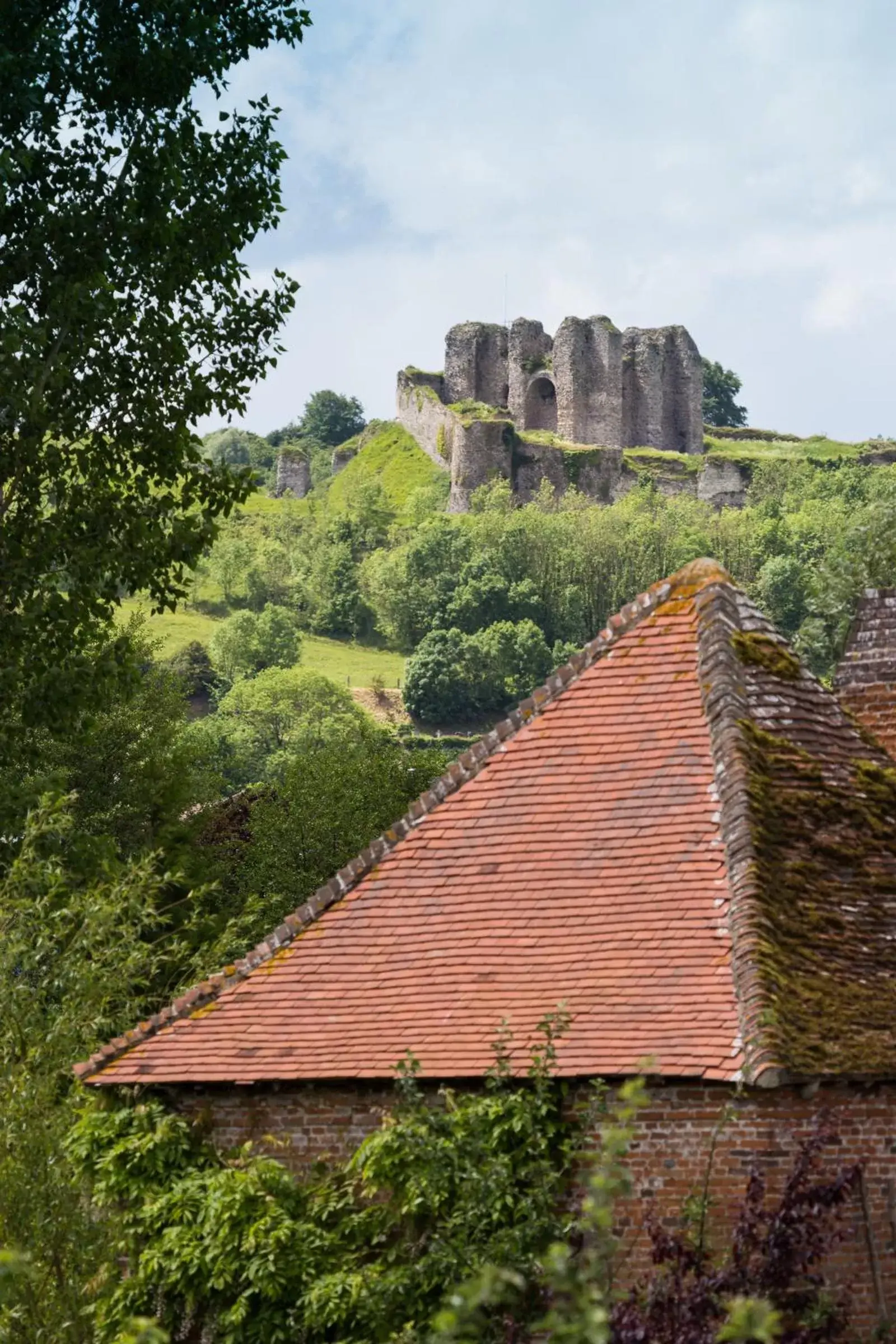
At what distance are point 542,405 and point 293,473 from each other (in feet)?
74.9

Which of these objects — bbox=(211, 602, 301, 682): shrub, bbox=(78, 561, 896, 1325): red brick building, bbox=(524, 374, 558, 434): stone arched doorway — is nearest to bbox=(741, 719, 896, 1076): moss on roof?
bbox=(78, 561, 896, 1325): red brick building

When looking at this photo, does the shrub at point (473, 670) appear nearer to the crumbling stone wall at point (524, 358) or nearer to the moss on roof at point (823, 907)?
the crumbling stone wall at point (524, 358)

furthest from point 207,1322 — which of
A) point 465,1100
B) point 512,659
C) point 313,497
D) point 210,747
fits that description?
point 313,497

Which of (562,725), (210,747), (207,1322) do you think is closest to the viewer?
(207,1322)

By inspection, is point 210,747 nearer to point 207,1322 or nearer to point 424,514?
point 207,1322

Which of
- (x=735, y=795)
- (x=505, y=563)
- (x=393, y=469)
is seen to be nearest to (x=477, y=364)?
(x=393, y=469)

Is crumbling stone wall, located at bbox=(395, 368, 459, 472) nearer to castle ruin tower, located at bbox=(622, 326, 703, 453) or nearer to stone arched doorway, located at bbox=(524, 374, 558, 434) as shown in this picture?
stone arched doorway, located at bbox=(524, 374, 558, 434)

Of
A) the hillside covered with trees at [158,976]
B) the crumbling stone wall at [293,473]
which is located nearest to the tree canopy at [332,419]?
the crumbling stone wall at [293,473]

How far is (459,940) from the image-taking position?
11547 millimetres

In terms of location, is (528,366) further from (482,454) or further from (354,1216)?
(354,1216)

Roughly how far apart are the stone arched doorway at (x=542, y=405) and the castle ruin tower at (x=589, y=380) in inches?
82.5

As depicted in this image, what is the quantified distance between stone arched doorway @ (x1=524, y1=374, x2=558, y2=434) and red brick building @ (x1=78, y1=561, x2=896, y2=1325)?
→ 112 meters

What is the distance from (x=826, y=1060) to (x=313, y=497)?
5010 inches

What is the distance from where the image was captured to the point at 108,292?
15.5 meters
